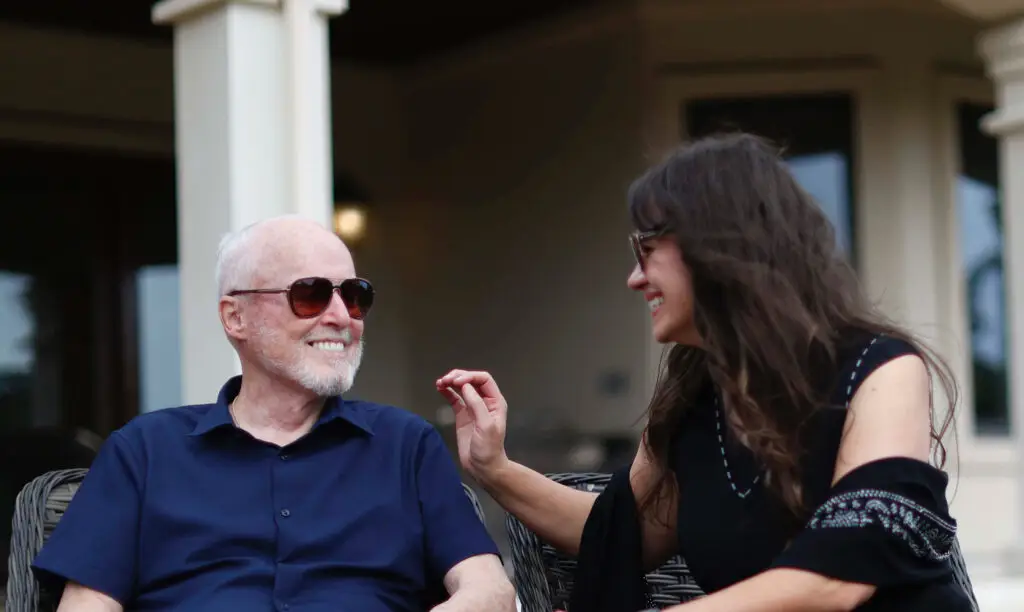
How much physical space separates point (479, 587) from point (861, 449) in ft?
2.25

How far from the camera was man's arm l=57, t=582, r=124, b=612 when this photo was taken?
6.93 feet

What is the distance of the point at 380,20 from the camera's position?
6.47m

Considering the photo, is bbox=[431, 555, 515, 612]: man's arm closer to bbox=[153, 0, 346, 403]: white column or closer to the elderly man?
the elderly man

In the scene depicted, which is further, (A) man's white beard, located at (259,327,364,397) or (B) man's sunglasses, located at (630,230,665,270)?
(A) man's white beard, located at (259,327,364,397)

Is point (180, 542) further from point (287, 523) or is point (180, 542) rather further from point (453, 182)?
point (453, 182)

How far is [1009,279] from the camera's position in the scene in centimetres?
465

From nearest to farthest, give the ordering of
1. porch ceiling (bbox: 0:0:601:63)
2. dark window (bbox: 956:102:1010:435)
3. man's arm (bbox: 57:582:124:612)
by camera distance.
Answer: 1. man's arm (bbox: 57:582:124:612)
2. porch ceiling (bbox: 0:0:601:63)
3. dark window (bbox: 956:102:1010:435)

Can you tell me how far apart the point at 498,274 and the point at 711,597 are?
539cm

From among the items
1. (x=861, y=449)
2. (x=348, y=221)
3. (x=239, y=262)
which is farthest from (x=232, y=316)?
(x=348, y=221)

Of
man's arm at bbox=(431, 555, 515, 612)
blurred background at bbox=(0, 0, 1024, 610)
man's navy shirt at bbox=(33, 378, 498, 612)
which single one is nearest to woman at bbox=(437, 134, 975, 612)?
man's arm at bbox=(431, 555, 515, 612)

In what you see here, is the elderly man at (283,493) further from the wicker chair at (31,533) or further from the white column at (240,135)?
the white column at (240,135)

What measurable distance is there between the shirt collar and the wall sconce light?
460 cm

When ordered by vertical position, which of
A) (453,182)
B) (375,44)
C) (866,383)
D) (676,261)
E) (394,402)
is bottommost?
(394,402)

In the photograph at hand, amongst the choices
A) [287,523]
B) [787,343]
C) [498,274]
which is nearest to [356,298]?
[287,523]
